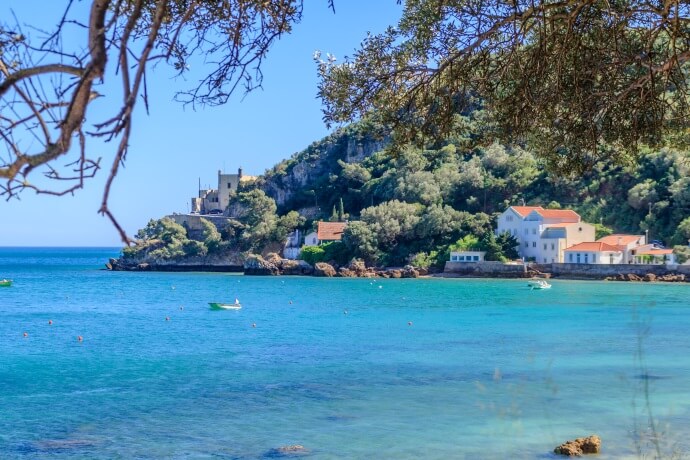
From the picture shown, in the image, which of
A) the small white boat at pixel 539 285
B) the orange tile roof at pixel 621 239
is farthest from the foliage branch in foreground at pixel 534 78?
the orange tile roof at pixel 621 239

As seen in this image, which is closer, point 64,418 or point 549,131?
point 549,131

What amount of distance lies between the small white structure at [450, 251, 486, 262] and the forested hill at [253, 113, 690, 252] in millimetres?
4757

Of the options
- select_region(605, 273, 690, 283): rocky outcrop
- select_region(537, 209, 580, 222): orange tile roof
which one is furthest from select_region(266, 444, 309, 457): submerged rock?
select_region(537, 209, 580, 222): orange tile roof

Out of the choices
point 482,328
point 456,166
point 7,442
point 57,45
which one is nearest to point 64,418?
point 7,442

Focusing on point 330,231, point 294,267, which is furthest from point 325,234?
point 294,267

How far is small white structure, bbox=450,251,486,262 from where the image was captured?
2940 inches

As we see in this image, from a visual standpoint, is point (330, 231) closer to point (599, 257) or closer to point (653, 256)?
point (599, 257)

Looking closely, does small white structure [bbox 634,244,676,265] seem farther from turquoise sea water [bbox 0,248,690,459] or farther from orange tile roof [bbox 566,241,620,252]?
turquoise sea water [bbox 0,248,690,459]

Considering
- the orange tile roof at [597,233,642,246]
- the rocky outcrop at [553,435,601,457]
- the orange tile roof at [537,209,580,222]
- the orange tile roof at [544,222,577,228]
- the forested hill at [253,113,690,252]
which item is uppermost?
the forested hill at [253,113,690,252]

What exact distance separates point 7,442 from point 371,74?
9.70 metres

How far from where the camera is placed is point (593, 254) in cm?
6781

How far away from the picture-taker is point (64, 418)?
53.5 feet

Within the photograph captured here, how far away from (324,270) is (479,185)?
1843cm

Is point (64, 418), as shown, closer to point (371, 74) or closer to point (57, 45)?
point (371, 74)
